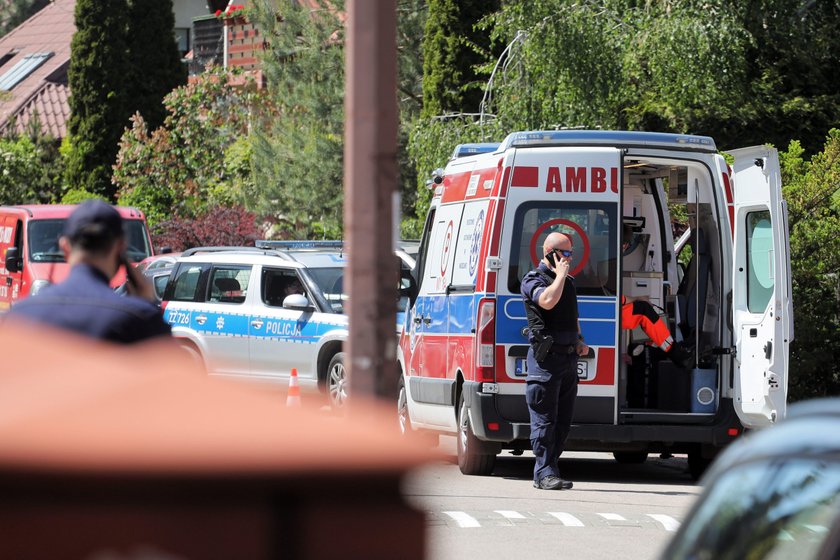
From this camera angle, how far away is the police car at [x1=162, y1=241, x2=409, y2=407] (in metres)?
17.5

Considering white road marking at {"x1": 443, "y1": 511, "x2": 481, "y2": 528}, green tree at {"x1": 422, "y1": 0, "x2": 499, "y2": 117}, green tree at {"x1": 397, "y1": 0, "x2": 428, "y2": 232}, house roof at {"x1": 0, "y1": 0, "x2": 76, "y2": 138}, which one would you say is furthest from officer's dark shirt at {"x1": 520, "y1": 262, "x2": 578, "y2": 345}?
house roof at {"x1": 0, "y1": 0, "x2": 76, "y2": 138}

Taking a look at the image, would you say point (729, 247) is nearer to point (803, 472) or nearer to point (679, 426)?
point (679, 426)

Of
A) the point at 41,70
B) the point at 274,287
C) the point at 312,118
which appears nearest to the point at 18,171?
the point at 312,118

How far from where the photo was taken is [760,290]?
11.8 metres

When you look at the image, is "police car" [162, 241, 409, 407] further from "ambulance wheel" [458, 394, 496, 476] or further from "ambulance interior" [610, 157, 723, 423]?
"ambulance interior" [610, 157, 723, 423]

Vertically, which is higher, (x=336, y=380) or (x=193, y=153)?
(x=193, y=153)

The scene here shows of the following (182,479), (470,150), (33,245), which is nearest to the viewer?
(182,479)

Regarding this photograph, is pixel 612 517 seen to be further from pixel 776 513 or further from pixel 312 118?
pixel 312 118

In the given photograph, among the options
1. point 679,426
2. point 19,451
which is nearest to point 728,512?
point 19,451

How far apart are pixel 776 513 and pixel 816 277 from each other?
43.5ft

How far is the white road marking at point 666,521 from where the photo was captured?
31.6 ft

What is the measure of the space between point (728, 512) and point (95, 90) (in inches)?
1826

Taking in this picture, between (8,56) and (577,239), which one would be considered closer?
(577,239)

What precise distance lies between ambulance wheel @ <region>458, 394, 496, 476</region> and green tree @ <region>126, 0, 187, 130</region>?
37568mm
